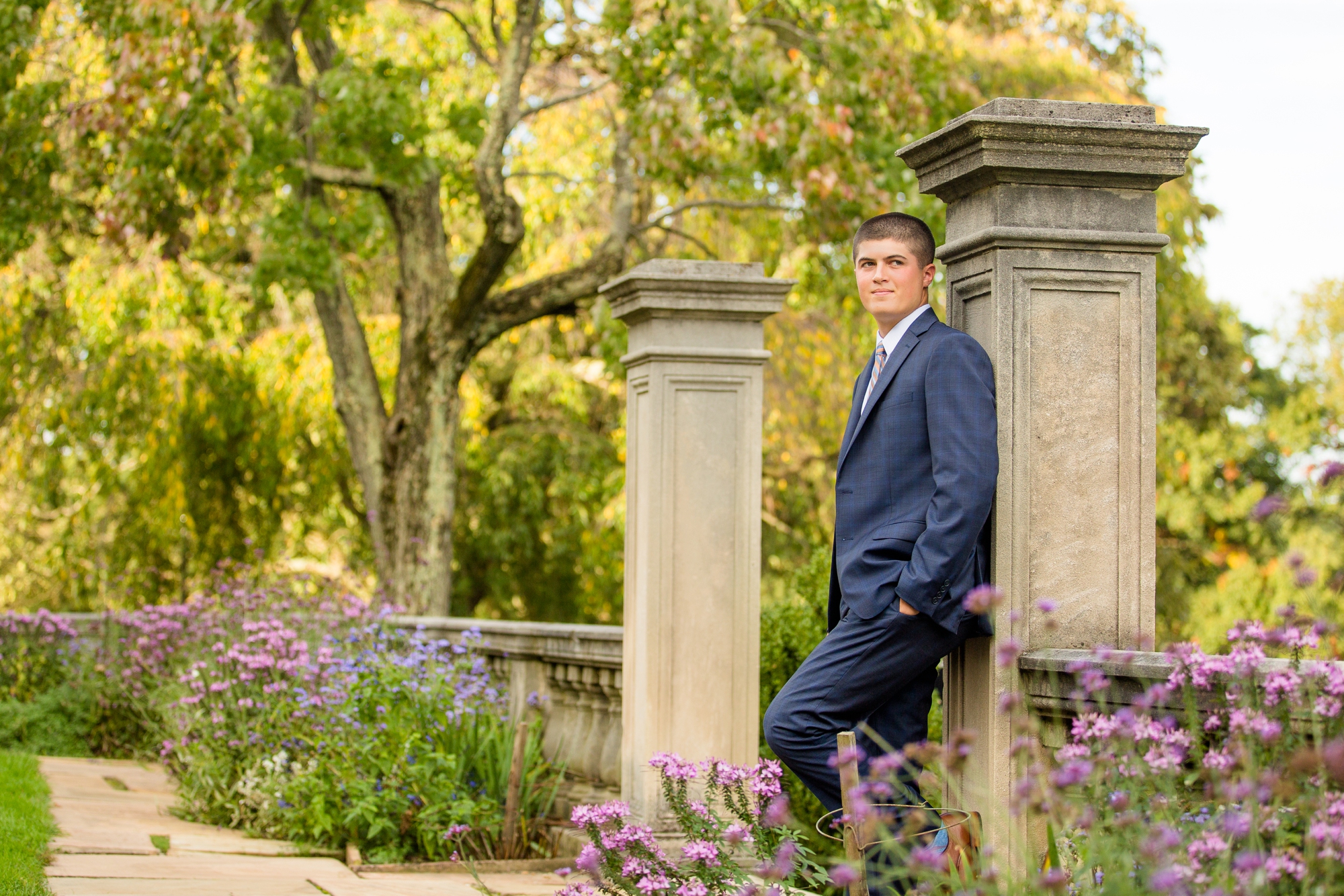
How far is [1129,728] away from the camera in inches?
83.0

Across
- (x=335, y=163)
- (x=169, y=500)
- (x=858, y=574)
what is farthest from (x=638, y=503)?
(x=169, y=500)

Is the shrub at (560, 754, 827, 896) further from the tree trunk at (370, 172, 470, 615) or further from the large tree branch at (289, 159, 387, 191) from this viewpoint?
the large tree branch at (289, 159, 387, 191)

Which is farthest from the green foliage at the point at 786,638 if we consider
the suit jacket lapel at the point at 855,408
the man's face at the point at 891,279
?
the man's face at the point at 891,279

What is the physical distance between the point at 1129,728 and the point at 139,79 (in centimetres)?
781

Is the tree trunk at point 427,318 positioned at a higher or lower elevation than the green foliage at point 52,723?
higher

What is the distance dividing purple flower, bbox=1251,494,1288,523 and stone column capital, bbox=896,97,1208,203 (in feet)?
4.11

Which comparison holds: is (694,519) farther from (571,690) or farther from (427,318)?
(427,318)

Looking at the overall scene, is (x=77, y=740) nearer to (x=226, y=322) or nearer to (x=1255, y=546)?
(x=226, y=322)

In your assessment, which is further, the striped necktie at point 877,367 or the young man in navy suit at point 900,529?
the striped necktie at point 877,367

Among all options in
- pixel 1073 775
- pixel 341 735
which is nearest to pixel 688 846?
pixel 1073 775

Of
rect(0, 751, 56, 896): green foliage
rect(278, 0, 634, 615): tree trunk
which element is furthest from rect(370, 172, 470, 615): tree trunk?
rect(0, 751, 56, 896): green foliage

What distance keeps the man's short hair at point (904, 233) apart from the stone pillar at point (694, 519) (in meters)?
1.65

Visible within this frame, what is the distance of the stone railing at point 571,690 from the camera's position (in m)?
6.09

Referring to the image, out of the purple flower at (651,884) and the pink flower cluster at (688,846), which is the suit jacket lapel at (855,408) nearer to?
the pink flower cluster at (688,846)
